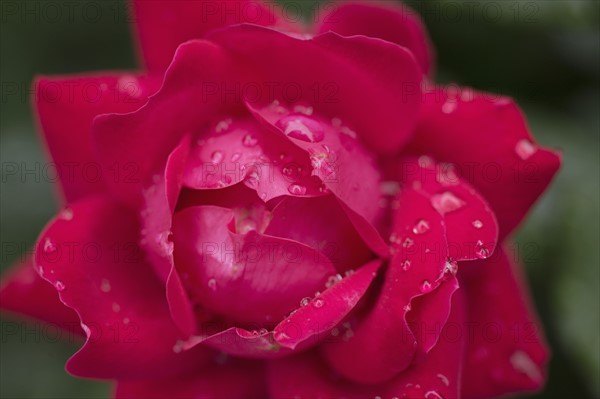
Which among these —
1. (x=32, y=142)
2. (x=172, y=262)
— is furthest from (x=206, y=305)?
(x=32, y=142)

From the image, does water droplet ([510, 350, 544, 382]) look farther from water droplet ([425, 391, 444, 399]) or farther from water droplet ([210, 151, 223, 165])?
water droplet ([210, 151, 223, 165])

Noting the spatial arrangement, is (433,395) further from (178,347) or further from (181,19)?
(181,19)

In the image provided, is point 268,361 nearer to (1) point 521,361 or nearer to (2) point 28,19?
(1) point 521,361

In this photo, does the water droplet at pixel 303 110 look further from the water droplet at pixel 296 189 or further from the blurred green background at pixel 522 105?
the blurred green background at pixel 522 105

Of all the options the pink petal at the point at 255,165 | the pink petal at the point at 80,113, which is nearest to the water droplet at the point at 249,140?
the pink petal at the point at 255,165

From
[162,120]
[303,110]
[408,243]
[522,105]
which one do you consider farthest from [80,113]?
[522,105]

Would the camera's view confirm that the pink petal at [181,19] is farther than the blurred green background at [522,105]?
No
